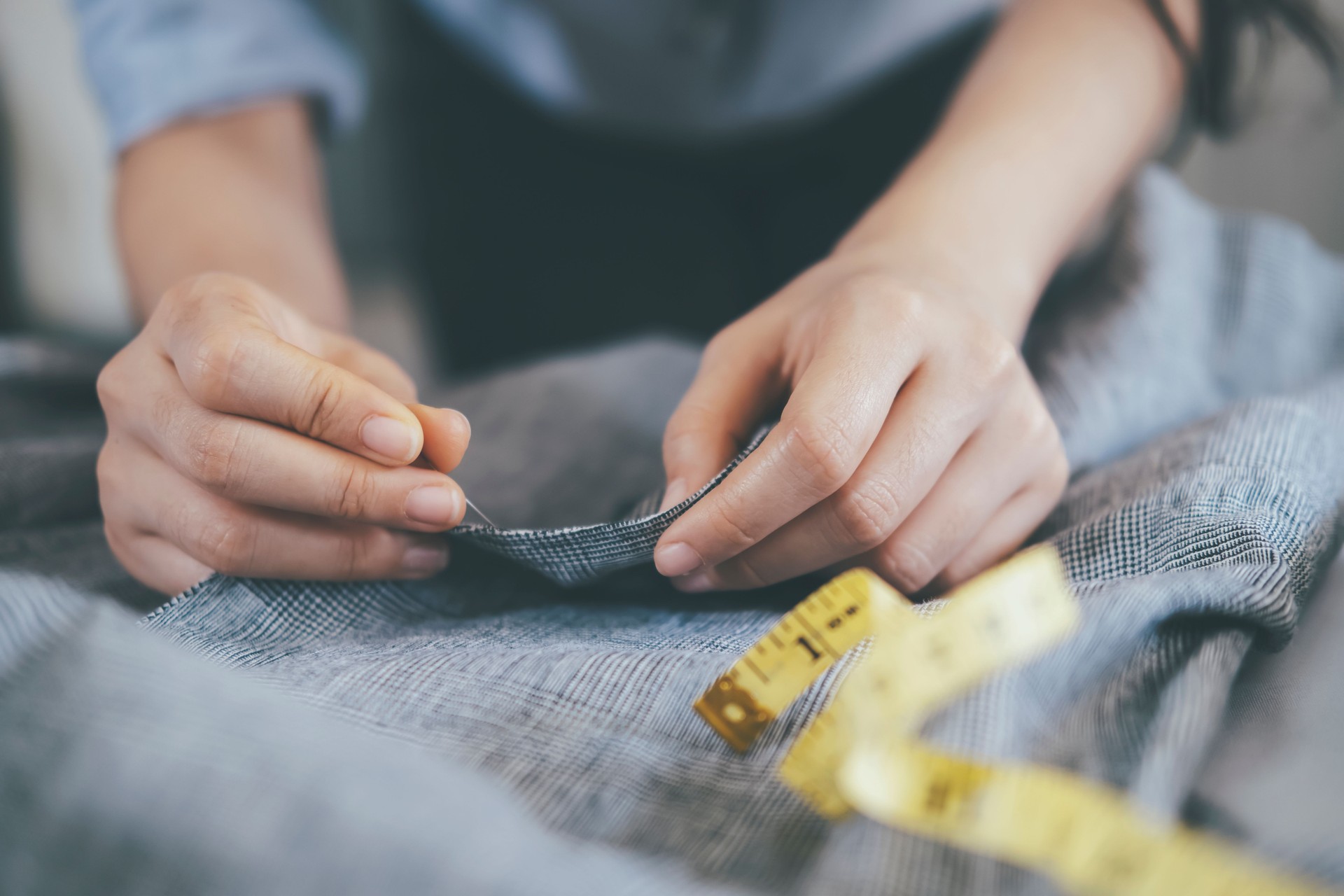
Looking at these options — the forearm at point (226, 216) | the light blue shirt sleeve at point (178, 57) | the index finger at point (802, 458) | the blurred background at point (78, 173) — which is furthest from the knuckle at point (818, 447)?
the blurred background at point (78, 173)

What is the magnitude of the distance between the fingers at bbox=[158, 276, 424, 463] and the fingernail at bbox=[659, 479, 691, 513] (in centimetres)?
17

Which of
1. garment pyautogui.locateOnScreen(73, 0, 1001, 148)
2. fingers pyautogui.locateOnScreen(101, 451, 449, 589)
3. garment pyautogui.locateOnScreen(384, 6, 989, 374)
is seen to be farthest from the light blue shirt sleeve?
fingers pyautogui.locateOnScreen(101, 451, 449, 589)

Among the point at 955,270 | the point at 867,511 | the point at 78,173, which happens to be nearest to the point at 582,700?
the point at 867,511

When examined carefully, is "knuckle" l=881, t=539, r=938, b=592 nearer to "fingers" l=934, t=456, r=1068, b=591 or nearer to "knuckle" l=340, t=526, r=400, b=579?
"fingers" l=934, t=456, r=1068, b=591

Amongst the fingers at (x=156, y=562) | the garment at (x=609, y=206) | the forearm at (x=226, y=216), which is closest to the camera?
the fingers at (x=156, y=562)

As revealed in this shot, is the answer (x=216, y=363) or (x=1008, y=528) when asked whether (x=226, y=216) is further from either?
(x=1008, y=528)

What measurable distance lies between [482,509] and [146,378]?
11.3 inches

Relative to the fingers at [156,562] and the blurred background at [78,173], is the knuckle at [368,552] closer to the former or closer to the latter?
the fingers at [156,562]

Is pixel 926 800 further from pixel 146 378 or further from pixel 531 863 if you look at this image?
pixel 146 378

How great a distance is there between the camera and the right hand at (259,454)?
524mm

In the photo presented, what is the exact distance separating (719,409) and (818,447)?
117 millimetres

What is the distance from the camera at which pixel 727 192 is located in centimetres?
132

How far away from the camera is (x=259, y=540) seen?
1.82ft

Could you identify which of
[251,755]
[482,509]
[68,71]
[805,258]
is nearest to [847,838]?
[251,755]
